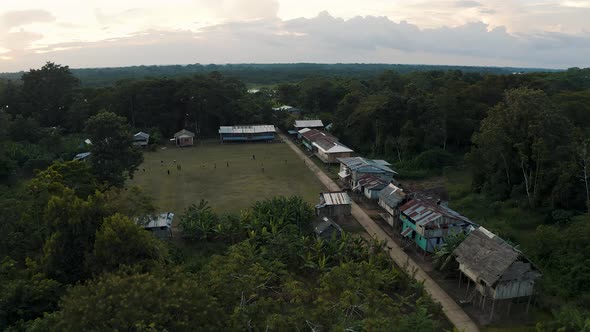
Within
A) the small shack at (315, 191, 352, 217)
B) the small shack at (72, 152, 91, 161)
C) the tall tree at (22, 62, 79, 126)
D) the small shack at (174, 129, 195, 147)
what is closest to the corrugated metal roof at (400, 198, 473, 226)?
the small shack at (315, 191, 352, 217)

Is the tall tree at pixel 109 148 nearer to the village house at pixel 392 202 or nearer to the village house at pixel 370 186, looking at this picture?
the village house at pixel 370 186

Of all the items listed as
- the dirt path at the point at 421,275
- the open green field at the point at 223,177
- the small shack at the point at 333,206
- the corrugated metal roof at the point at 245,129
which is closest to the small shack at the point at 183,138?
the open green field at the point at 223,177

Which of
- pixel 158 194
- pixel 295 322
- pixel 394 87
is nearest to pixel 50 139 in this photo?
pixel 158 194

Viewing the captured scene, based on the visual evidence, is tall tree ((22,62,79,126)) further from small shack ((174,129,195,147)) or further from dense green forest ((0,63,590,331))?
small shack ((174,129,195,147))

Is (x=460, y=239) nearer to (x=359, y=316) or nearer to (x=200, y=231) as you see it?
(x=359, y=316)

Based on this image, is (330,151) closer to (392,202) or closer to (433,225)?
(392,202)

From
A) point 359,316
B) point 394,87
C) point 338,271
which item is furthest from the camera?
point 394,87

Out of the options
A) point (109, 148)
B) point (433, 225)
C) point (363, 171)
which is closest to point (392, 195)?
point (433, 225)
